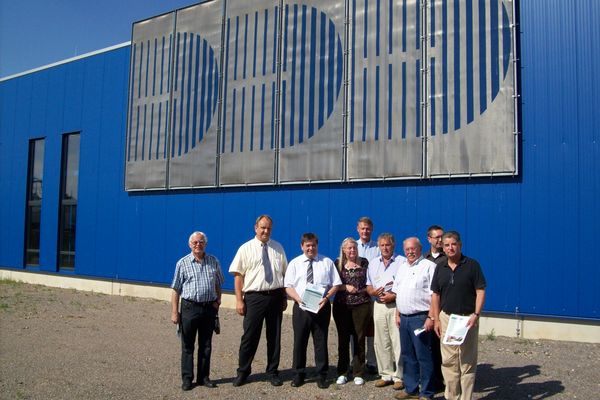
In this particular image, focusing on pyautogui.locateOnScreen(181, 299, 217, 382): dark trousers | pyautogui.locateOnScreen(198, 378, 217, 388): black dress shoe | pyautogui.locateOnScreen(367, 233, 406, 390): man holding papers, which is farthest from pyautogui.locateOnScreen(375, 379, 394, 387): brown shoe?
pyautogui.locateOnScreen(181, 299, 217, 382): dark trousers

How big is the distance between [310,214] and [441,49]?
4384mm

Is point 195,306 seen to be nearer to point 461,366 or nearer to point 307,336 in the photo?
point 307,336

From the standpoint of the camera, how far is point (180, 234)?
1438cm

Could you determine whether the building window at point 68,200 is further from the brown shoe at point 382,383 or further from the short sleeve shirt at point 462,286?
Answer: the short sleeve shirt at point 462,286

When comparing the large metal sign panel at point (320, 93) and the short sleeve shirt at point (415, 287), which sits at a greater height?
the large metal sign panel at point (320, 93)

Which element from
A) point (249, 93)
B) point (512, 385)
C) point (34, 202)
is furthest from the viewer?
point (34, 202)

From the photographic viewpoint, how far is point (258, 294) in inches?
248

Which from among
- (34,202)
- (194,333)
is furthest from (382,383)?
(34,202)

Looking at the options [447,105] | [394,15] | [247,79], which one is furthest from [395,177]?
[247,79]

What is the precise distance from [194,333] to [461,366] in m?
2.95

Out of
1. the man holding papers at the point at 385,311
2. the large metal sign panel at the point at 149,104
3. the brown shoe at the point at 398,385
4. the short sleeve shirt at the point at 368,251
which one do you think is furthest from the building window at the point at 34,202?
the brown shoe at the point at 398,385

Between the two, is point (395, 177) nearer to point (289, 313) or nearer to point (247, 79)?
point (289, 313)

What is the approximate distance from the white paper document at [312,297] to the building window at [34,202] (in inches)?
590

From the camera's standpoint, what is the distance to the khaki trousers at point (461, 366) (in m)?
5.11
